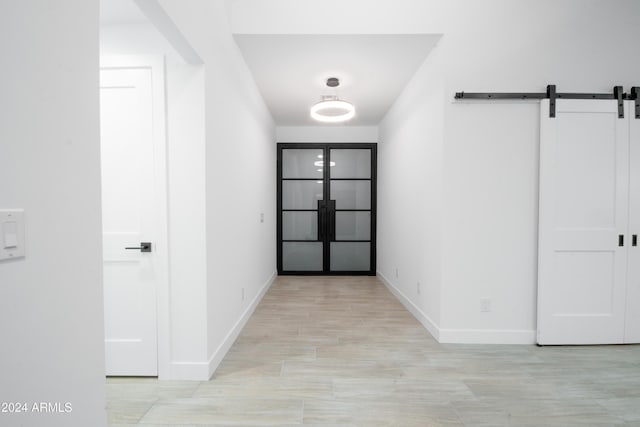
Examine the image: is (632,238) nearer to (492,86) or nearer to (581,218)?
(581,218)

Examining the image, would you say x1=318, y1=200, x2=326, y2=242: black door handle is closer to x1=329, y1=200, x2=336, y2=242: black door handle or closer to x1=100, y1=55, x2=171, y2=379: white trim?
x1=329, y1=200, x2=336, y2=242: black door handle

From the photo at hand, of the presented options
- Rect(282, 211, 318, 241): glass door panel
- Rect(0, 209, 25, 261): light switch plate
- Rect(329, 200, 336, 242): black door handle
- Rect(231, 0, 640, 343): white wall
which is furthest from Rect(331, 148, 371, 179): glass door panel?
Rect(0, 209, 25, 261): light switch plate

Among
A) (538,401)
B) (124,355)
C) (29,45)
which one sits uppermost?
(29,45)

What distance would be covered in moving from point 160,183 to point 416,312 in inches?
114

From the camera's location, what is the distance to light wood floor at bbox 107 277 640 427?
179 centimetres

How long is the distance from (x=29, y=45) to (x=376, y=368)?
2563 mm

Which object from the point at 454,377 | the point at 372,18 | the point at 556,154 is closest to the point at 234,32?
the point at 372,18

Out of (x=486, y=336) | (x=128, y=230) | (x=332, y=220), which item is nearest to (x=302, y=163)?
(x=332, y=220)

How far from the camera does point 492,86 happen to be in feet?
8.93

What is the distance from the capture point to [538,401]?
1939mm

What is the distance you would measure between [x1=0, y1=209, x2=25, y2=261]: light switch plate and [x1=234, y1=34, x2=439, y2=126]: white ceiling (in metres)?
2.51

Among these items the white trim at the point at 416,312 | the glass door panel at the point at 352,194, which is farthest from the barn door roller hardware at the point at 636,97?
the glass door panel at the point at 352,194

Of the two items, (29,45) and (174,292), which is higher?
(29,45)

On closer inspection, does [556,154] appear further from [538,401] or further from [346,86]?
[346,86]
